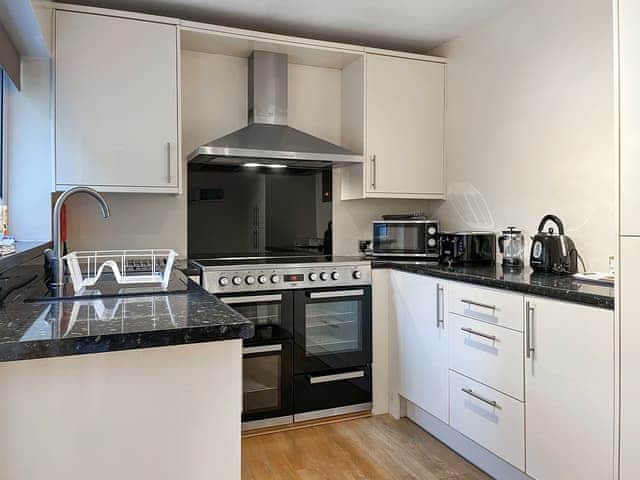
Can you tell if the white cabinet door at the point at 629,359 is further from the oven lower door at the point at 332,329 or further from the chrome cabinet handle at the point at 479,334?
the oven lower door at the point at 332,329

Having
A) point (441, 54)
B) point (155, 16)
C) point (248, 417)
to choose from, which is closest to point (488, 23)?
point (441, 54)

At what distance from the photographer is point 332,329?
2959mm

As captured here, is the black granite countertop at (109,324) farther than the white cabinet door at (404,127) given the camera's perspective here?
No

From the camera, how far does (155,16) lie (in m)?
2.77

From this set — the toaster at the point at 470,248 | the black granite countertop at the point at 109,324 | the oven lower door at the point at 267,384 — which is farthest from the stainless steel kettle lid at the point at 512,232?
the black granite countertop at the point at 109,324

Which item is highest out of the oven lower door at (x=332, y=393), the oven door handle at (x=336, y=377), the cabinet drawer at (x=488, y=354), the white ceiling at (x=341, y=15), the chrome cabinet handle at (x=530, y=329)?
the white ceiling at (x=341, y=15)

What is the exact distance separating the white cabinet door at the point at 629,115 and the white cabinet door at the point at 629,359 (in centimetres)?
9

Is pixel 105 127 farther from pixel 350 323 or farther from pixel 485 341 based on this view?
pixel 485 341

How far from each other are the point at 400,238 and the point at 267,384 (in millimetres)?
1226

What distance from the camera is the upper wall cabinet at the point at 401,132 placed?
3.27 meters

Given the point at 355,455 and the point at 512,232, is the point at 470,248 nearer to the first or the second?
the point at 512,232

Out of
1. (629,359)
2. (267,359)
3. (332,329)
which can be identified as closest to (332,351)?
(332,329)

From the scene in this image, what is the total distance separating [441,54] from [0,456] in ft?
11.1

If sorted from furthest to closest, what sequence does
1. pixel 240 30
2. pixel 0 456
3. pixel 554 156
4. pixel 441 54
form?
pixel 441 54, pixel 240 30, pixel 554 156, pixel 0 456
